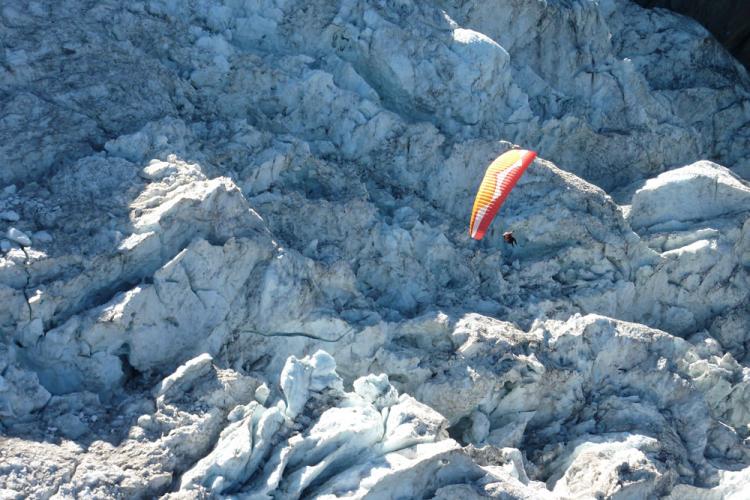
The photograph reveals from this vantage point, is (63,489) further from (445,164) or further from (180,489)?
(445,164)

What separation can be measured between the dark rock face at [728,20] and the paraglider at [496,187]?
9.88 m

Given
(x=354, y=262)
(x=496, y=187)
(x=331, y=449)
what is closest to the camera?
(x=331, y=449)

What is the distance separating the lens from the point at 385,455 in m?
15.0

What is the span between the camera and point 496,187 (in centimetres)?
1844

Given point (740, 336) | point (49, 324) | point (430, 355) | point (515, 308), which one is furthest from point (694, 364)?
point (49, 324)

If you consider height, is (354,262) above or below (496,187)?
below

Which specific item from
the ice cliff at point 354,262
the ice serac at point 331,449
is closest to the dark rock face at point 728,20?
the ice cliff at point 354,262

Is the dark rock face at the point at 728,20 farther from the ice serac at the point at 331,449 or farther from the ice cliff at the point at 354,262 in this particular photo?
the ice serac at the point at 331,449

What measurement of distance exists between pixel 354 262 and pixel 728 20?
1358 cm

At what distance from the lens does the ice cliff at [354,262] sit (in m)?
14.9

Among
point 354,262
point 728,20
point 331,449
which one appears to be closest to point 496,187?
Answer: point 354,262

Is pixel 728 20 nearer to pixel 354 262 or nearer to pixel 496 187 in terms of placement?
pixel 496 187

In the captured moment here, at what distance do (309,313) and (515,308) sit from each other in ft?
12.7

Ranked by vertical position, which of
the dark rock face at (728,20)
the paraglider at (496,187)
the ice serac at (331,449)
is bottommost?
the ice serac at (331,449)
